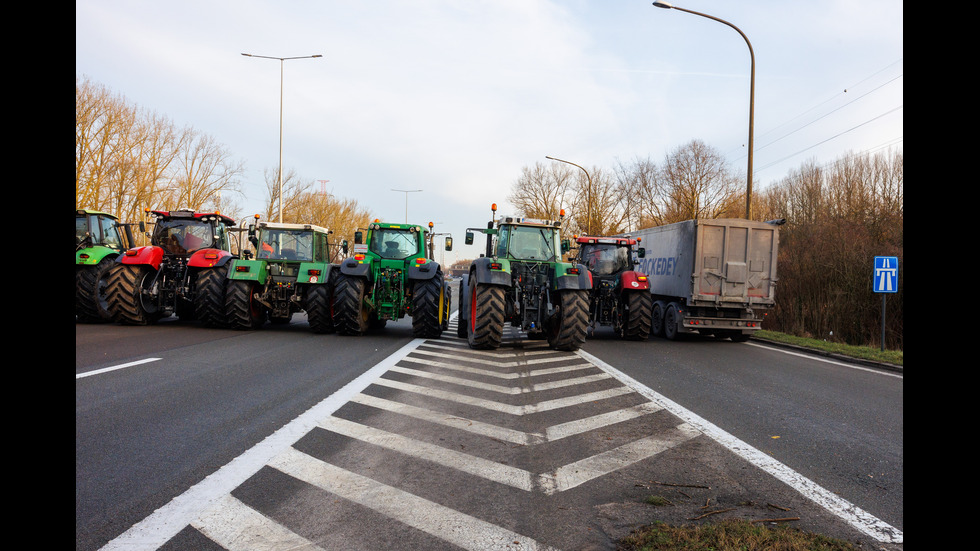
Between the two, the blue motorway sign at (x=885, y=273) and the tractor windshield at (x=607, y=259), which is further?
the tractor windshield at (x=607, y=259)

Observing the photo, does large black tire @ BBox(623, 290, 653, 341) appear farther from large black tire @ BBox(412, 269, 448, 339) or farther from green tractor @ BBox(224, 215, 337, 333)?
green tractor @ BBox(224, 215, 337, 333)

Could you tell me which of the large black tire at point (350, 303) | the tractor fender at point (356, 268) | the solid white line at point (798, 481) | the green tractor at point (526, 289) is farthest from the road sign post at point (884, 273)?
the large black tire at point (350, 303)

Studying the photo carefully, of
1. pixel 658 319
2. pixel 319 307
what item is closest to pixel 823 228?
pixel 658 319

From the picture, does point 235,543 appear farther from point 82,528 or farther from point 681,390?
point 681,390

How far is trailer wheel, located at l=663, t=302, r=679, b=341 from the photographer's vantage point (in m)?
15.4

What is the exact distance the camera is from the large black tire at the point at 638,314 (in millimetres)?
14234

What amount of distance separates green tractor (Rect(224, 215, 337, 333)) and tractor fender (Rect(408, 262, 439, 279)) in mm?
2009

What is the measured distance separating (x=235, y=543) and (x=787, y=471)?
3.63 m

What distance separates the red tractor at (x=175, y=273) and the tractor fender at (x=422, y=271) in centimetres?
432

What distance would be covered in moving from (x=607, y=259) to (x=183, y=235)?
35.7ft

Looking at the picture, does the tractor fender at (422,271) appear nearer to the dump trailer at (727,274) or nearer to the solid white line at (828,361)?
the dump trailer at (727,274)

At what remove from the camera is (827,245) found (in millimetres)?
20031

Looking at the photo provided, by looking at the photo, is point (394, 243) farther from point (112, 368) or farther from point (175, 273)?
point (112, 368)
